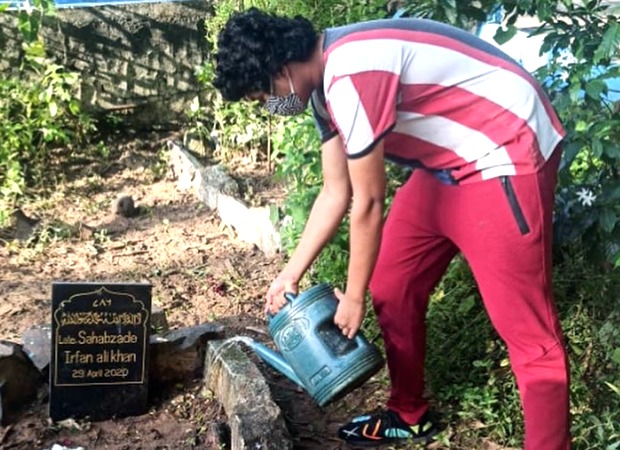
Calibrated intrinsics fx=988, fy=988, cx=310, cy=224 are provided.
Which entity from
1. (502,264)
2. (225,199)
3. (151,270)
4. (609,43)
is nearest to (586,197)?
(609,43)

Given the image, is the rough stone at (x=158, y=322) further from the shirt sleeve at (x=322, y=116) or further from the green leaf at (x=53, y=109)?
the green leaf at (x=53, y=109)

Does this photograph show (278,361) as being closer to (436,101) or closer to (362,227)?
(362,227)

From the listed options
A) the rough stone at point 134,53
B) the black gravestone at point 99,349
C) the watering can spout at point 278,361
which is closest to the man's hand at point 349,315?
the watering can spout at point 278,361

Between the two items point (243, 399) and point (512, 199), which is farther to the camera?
point (243, 399)

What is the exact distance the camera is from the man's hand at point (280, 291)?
3.13 metres

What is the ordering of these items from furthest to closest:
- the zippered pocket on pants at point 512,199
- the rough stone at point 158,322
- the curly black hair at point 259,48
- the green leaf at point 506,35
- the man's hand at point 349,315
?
→ 1. the rough stone at point 158,322
2. the green leaf at point 506,35
3. the man's hand at point 349,315
4. the zippered pocket on pants at point 512,199
5. the curly black hair at point 259,48

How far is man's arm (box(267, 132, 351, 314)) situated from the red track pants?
229 mm

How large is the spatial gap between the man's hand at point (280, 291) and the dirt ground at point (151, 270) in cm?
57

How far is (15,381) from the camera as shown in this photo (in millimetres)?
3701

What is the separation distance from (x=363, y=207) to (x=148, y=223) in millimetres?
3473

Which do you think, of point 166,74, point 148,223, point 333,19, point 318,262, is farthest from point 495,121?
point 166,74

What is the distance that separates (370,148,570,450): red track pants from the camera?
2.80 meters

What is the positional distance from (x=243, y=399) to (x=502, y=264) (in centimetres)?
107

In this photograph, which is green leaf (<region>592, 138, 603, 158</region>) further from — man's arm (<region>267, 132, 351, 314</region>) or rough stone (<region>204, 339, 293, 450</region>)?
rough stone (<region>204, 339, 293, 450</region>)
